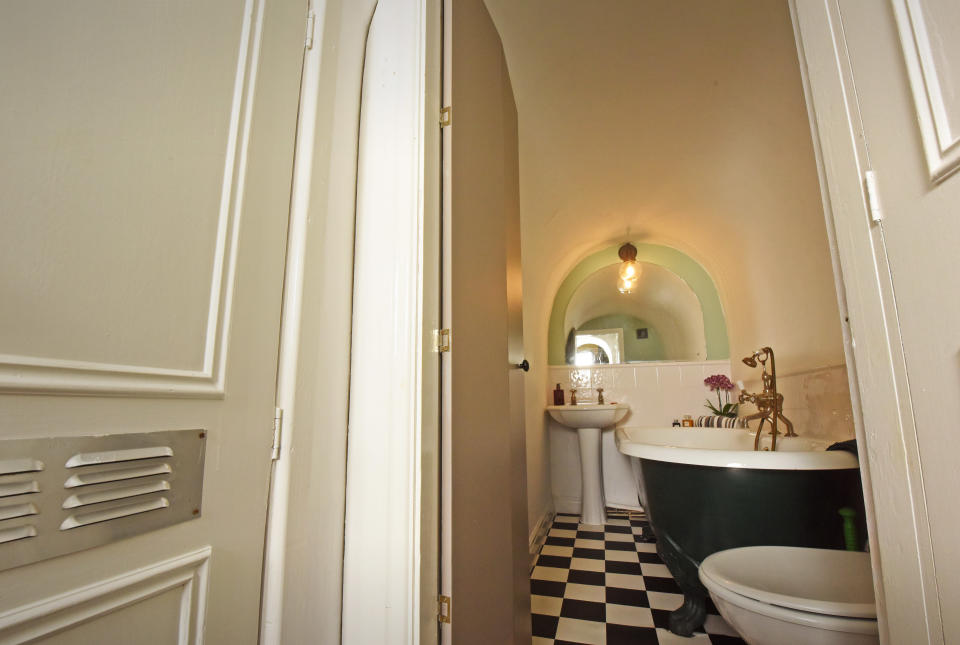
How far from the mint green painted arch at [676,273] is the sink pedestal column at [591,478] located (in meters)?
0.79

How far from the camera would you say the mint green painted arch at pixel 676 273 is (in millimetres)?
3461

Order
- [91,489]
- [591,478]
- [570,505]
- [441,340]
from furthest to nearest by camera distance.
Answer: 1. [570,505]
2. [591,478]
3. [441,340]
4. [91,489]

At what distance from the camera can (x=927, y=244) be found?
51cm

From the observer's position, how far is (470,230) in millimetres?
1229

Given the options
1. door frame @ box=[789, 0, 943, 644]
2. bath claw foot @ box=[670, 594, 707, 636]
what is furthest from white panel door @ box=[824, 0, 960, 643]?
bath claw foot @ box=[670, 594, 707, 636]

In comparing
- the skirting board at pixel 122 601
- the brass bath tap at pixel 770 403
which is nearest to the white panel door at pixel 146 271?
the skirting board at pixel 122 601

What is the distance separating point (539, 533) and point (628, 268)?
2.19 metres

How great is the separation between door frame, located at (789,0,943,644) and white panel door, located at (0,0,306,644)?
89 centimetres

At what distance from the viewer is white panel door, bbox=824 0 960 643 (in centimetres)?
48

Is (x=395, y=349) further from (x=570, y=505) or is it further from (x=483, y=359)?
(x=570, y=505)

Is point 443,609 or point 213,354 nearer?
point 213,354

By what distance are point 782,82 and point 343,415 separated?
7.12ft

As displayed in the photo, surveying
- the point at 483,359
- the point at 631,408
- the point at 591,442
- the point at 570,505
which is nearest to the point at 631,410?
the point at 631,408

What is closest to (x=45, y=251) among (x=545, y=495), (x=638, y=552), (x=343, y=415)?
(x=343, y=415)
